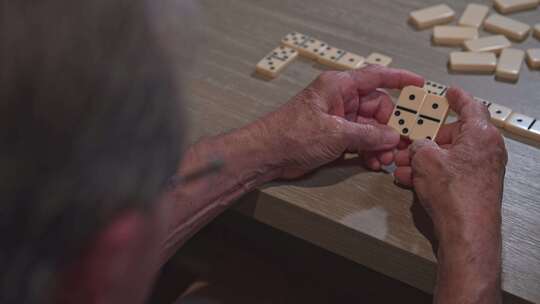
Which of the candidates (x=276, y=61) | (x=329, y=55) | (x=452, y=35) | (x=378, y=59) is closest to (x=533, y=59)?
→ (x=452, y=35)

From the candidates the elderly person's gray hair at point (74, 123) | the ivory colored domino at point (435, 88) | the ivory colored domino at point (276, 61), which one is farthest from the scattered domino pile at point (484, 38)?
the elderly person's gray hair at point (74, 123)

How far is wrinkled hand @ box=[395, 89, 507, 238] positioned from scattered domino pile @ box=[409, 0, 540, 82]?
30cm

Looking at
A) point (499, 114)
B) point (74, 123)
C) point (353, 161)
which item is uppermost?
point (74, 123)

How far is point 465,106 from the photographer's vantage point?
4.04ft

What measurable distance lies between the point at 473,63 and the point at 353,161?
1.38 ft

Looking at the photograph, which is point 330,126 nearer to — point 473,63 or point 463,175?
point 463,175

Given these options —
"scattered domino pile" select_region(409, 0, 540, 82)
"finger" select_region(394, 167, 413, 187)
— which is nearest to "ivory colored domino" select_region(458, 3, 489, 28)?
"scattered domino pile" select_region(409, 0, 540, 82)

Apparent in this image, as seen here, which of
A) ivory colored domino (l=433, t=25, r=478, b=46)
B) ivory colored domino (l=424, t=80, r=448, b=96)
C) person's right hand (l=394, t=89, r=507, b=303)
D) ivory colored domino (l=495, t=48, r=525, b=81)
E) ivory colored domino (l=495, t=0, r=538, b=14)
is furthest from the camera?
ivory colored domino (l=495, t=0, r=538, b=14)

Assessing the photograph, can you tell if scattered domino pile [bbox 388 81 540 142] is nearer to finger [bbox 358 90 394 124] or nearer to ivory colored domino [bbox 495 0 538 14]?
finger [bbox 358 90 394 124]

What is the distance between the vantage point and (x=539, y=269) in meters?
1.09

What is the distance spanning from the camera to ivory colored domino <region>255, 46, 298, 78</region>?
1.47 meters

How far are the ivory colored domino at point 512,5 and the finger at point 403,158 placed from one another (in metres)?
0.66

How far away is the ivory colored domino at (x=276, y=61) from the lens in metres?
1.47

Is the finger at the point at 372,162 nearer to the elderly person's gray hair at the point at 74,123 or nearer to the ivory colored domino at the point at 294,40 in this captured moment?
the ivory colored domino at the point at 294,40
